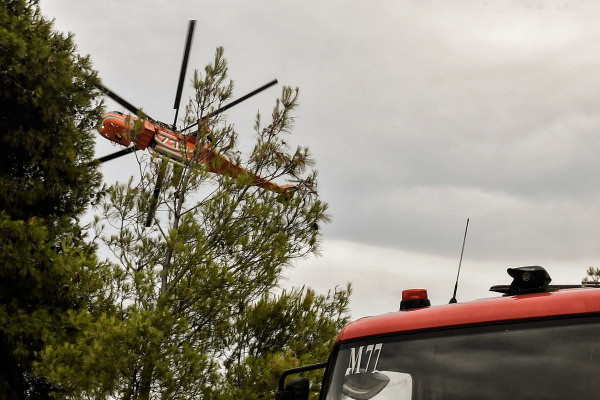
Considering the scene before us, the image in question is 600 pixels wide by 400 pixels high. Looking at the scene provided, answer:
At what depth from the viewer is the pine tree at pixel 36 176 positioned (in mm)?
13172

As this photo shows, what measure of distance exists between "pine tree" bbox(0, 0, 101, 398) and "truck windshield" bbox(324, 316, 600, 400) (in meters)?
9.64

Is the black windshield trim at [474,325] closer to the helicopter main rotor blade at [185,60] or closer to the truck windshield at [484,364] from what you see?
the truck windshield at [484,364]

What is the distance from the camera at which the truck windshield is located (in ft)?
10.7

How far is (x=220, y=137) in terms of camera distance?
36.6 feet

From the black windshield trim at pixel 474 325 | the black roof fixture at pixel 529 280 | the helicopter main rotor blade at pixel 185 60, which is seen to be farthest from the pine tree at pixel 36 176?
the black roof fixture at pixel 529 280

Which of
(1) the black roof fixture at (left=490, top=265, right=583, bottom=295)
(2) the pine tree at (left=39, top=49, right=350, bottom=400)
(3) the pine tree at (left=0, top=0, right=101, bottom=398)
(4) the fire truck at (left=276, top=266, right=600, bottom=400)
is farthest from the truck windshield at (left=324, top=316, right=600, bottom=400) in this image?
(3) the pine tree at (left=0, top=0, right=101, bottom=398)

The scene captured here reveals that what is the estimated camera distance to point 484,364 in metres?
3.51

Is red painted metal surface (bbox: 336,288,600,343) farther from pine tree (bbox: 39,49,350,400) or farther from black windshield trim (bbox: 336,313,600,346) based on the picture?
pine tree (bbox: 39,49,350,400)

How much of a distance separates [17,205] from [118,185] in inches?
190

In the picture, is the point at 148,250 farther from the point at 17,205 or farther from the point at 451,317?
the point at 451,317

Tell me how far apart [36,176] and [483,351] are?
13547 millimetres

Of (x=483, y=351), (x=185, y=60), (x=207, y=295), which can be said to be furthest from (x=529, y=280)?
(x=185, y=60)

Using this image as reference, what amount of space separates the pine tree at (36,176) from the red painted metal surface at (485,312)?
374 inches

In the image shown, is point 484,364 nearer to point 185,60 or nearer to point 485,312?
point 485,312
